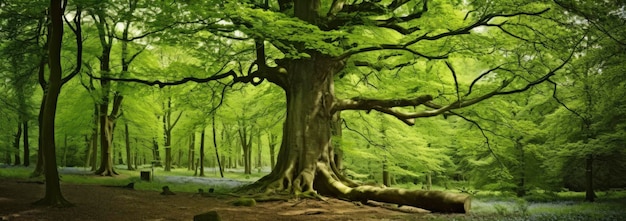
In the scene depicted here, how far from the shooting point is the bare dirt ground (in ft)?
29.3

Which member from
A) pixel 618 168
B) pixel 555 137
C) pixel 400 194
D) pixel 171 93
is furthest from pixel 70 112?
pixel 618 168

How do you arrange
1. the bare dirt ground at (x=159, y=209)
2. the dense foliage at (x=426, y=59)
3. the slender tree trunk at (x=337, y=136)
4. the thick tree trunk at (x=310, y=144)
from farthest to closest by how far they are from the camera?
the slender tree trunk at (x=337, y=136) → the thick tree trunk at (x=310, y=144) → the dense foliage at (x=426, y=59) → the bare dirt ground at (x=159, y=209)

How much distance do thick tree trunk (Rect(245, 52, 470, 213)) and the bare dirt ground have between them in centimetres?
95

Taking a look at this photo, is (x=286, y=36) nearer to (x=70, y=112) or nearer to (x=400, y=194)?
(x=400, y=194)

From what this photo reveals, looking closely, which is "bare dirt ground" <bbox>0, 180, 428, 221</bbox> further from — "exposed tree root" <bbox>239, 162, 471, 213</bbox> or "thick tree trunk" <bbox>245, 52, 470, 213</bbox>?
"thick tree trunk" <bbox>245, 52, 470, 213</bbox>

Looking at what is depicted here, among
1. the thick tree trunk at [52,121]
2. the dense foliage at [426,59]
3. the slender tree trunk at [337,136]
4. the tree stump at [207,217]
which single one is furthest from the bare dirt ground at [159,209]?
the slender tree trunk at [337,136]

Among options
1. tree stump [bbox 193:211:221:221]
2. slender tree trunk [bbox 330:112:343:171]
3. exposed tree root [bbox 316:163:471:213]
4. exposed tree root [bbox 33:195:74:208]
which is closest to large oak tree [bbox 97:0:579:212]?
exposed tree root [bbox 316:163:471:213]

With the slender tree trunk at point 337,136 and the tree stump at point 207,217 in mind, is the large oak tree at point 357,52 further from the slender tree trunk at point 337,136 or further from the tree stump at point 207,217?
the tree stump at point 207,217

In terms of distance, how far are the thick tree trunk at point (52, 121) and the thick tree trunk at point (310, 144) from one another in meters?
5.95

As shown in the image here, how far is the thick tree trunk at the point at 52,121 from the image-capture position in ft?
31.7

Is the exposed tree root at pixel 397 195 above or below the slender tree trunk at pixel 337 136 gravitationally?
below

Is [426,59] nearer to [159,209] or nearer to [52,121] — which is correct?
[159,209]

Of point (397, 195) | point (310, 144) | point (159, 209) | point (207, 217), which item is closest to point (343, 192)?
point (397, 195)

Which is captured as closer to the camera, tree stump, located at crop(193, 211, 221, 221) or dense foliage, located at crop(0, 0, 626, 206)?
tree stump, located at crop(193, 211, 221, 221)
